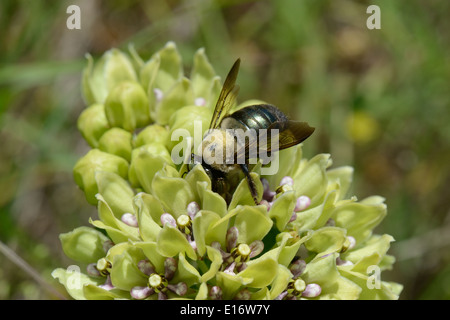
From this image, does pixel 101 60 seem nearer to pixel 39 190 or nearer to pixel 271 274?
pixel 271 274

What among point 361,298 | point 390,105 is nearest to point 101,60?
point 361,298

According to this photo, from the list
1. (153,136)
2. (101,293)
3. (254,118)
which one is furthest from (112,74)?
(101,293)

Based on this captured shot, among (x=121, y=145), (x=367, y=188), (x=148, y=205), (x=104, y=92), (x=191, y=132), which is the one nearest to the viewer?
(x=148, y=205)

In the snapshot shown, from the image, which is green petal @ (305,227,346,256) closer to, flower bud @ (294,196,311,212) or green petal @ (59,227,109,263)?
flower bud @ (294,196,311,212)

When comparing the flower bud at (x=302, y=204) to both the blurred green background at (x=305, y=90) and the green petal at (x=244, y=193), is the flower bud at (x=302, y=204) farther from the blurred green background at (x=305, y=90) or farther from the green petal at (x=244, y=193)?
the blurred green background at (x=305, y=90)

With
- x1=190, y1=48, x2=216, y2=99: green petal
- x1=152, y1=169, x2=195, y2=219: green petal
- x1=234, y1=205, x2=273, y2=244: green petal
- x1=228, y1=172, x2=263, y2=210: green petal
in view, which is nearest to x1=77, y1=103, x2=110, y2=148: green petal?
x1=190, y1=48, x2=216, y2=99: green petal

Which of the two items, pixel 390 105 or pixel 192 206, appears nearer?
pixel 192 206

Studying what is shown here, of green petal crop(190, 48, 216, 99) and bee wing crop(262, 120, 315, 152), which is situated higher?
green petal crop(190, 48, 216, 99)

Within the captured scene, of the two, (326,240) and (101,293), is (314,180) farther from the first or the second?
(101,293)
